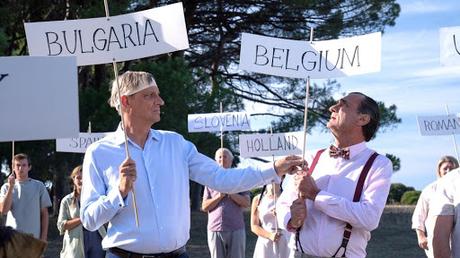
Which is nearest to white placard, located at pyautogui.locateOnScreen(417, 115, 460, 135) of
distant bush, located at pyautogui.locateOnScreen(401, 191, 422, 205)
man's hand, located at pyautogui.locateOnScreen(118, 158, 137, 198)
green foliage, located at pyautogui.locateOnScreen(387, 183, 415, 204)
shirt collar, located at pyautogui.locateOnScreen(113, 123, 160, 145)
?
shirt collar, located at pyautogui.locateOnScreen(113, 123, 160, 145)

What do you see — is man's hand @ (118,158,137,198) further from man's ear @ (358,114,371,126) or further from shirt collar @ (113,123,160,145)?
man's ear @ (358,114,371,126)

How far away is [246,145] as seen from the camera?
9.22 m

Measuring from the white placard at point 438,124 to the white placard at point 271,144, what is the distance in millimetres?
1885

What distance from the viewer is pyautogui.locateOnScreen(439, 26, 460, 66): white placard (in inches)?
214

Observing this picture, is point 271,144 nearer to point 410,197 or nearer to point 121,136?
point 121,136

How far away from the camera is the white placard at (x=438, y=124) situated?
10.1 metres

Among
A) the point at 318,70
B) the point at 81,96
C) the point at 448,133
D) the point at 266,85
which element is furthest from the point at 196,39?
the point at 318,70

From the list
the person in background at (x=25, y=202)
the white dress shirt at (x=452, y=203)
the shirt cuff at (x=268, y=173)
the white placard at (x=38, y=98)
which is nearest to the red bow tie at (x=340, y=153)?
the shirt cuff at (x=268, y=173)

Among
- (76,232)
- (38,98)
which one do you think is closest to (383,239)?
(76,232)

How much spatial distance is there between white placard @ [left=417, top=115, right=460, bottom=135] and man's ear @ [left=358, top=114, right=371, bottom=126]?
5737 mm

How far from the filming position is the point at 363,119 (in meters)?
4.57

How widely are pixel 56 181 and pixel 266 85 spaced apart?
7.37 metres

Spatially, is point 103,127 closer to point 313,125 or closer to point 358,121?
point 313,125

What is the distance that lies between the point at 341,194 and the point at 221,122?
24.0ft
